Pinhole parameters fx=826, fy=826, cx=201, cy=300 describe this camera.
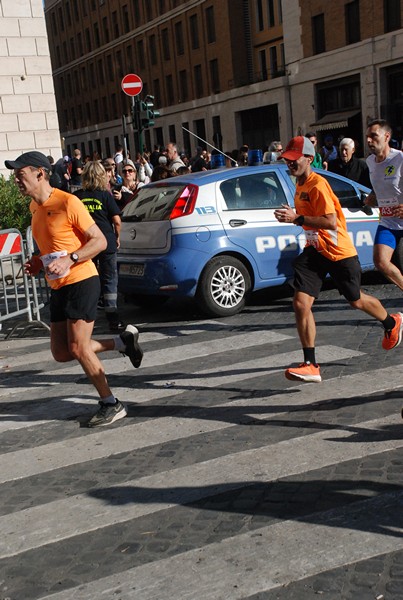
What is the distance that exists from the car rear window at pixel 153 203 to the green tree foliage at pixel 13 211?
5.88 m

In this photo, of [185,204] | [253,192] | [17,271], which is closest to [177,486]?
[185,204]

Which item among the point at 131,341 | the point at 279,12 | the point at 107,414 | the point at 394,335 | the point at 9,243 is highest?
the point at 279,12

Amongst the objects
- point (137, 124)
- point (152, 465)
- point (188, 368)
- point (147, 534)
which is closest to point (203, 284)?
point (188, 368)

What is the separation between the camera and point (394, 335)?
6590mm

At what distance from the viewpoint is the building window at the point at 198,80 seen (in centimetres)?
5553

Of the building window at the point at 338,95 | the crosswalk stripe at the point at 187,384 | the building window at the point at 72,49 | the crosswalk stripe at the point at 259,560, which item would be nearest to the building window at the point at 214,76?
the building window at the point at 338,95

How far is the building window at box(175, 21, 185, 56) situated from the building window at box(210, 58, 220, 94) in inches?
166

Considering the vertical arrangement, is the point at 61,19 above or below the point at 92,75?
above

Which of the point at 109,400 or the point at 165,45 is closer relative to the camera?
the point at 109,400

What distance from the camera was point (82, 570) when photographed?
3537mm

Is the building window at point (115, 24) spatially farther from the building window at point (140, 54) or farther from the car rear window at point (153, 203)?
the car rear window at point (153, 203)

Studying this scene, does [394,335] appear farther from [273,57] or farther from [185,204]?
[273,57]

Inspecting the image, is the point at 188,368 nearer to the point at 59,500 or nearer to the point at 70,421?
the point at 70,421

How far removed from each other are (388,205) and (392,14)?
31.0 metres
